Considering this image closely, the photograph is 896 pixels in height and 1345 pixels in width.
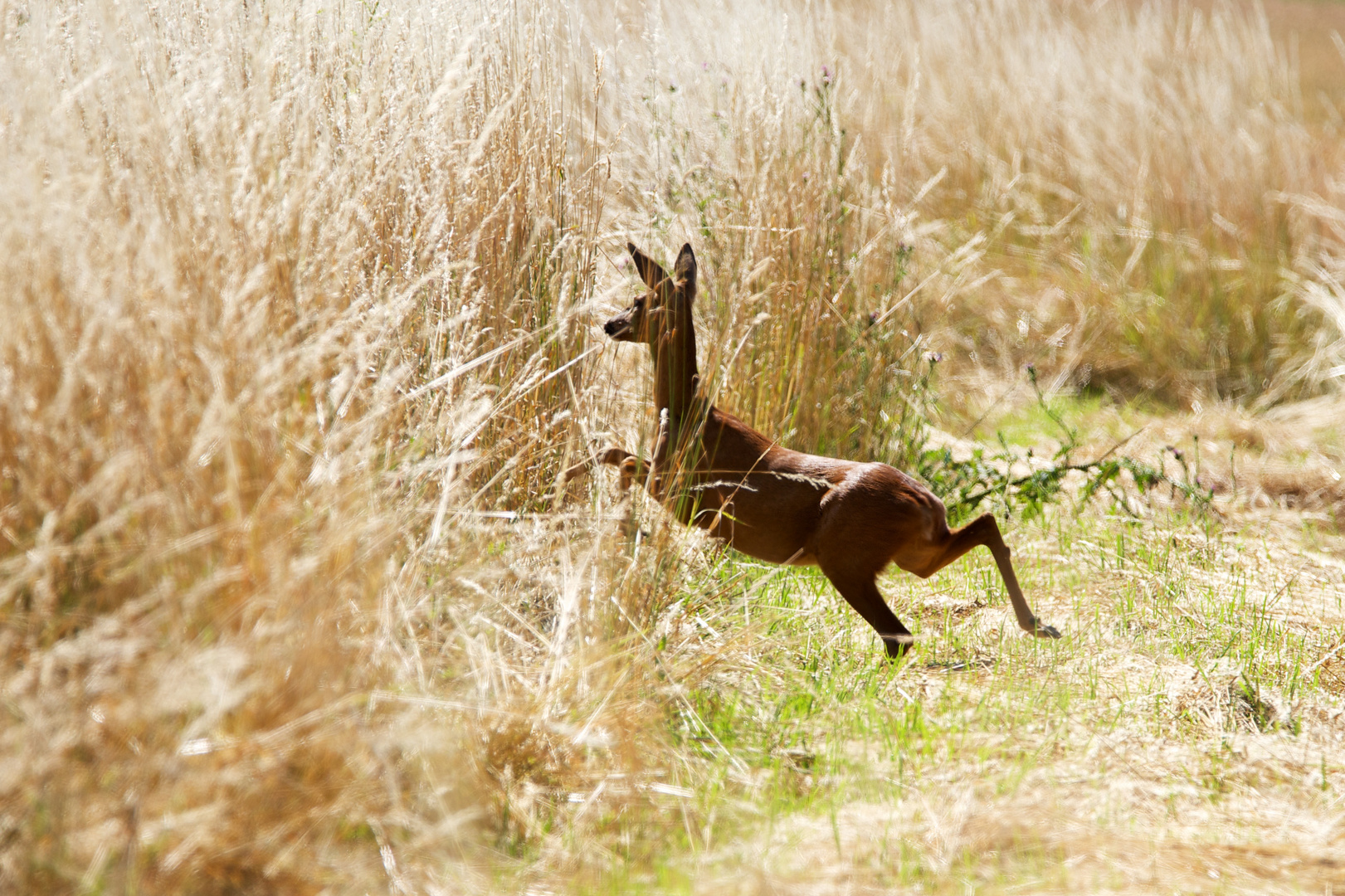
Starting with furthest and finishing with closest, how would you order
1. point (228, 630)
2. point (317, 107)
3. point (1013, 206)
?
point (1013, 206), point (317, 107), point (228, 630)

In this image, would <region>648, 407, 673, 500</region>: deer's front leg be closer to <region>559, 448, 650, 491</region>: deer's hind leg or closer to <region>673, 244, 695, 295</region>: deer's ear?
<region>559, 448, 650, 491</region>: deer's hind leg

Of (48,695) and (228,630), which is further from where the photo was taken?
(228,630)

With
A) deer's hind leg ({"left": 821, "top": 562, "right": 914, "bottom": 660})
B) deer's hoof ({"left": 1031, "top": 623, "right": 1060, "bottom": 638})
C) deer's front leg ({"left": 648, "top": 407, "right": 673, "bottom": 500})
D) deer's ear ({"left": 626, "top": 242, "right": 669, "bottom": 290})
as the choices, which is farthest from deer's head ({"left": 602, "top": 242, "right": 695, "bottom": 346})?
deer's hoof ({"left": 1031, "top": 623, "right": 1060, "bottom": 638})

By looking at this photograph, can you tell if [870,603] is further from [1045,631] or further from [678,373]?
[678,373]

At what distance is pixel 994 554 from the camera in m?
3.30

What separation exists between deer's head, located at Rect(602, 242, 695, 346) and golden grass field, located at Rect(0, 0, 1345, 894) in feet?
0.45

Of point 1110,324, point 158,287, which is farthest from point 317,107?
point 1110,324

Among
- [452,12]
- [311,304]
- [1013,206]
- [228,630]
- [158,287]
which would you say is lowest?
[1013,206]

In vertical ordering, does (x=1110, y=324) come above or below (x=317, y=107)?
below

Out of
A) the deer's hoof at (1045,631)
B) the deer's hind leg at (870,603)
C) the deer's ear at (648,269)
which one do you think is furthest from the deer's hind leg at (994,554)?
the deer's ear at (648,269)

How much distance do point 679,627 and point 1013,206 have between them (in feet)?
18.9

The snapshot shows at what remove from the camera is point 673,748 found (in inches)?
104

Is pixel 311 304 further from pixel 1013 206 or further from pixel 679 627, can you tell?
pixel 1013 206

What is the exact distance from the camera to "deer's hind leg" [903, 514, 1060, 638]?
329 centimetres
